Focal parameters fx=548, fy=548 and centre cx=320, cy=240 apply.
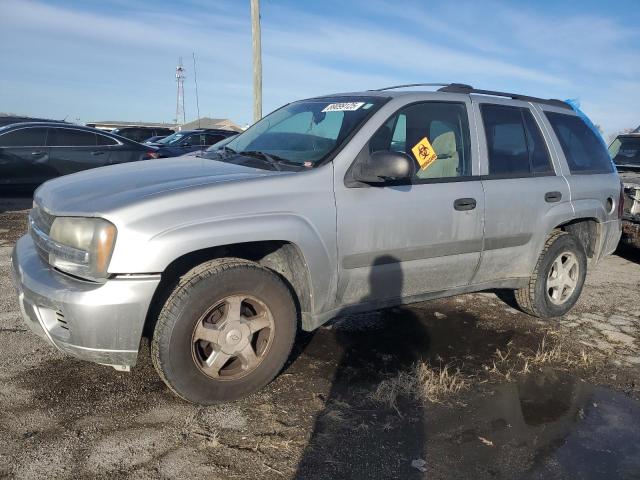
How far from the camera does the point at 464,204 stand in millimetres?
3760

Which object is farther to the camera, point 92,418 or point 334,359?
point 334,359

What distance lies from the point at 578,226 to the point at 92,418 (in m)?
4.20

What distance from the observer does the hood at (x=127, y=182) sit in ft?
9.32

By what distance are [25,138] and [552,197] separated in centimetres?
834

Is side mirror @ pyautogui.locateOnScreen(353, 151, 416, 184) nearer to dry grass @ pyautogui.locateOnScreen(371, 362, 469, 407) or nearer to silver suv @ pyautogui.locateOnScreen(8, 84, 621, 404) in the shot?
silver suv @ pyautogui.locateOnScreen(8, 84, 621, 404)

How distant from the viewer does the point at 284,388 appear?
3340 millimetres

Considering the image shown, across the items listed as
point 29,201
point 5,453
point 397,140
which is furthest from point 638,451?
point 29,201

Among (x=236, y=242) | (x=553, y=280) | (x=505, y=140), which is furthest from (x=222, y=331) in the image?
(x=553, y=280)

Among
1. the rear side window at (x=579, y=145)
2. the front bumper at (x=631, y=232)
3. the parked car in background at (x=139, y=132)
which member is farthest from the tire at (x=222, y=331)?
the parked car in background at (x=139, y=132)

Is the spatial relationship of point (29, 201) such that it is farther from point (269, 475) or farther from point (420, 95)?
point (269, 475)

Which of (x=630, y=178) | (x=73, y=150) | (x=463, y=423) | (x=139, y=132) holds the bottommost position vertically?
(x=463, y=423)

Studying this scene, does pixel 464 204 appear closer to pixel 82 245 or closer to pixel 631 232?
pixel 82 245

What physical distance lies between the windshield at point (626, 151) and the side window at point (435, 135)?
17.7 ft

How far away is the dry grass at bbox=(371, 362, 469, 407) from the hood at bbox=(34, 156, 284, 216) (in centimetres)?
146
